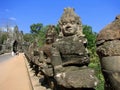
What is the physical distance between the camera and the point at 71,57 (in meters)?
4.87

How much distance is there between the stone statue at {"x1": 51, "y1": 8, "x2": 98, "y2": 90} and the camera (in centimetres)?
404

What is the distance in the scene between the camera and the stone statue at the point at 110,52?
2199mm

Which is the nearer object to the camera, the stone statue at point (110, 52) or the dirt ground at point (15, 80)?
the stone statue at point (110, 52)

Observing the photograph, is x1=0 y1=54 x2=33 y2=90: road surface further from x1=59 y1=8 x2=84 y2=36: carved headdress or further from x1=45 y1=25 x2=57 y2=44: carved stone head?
x1=59 y1=8 x2=84 y2=36: carved headdress

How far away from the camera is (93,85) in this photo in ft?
12.9

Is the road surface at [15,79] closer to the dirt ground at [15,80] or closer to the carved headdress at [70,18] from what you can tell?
the dirt ground at [15,80]

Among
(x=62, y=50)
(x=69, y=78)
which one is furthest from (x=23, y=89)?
(x=69, y=78)

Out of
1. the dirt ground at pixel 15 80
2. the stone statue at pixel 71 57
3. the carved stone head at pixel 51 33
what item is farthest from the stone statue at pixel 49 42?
the stone statue at pixel 71 57

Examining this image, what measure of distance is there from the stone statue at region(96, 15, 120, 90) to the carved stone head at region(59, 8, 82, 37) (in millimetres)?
2695

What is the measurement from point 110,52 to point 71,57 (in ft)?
8.56

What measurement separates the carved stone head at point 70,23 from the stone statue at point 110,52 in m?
2.70

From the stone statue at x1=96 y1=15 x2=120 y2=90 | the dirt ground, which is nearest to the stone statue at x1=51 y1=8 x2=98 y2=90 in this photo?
the stone statue at x1=96 y1=15 x2=120 y2=90

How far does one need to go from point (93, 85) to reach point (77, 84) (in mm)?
241

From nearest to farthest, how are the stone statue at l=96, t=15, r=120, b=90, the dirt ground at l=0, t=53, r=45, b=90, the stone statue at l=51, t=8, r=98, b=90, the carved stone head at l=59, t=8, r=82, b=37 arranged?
the stone statue at l=96, t=15, r=120, b=90
the stone statue at l=51, t=8, r=98, b=90
the carved stone head at l=59, t=8, r=82, b=37
the dirt ground at l=0, t=53, r=45, b=90
